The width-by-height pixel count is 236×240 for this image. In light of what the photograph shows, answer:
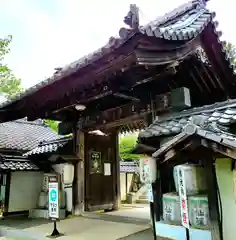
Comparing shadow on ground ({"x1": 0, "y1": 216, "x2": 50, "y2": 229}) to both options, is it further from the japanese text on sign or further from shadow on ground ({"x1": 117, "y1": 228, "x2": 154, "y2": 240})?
shadow on ground ({"x1": 117, "y1": 228, "x2": 154, "y2": 240})

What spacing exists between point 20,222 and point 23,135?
474cm

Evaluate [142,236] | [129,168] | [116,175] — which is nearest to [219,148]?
[142,236]

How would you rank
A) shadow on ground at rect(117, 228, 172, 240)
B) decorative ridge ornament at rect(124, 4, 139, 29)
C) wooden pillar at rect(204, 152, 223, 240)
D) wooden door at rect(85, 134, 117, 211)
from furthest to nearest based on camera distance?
1. wooden door at rect(85, 134, 117, 211)
2. shadow on ground at rect(117, 228, 172, 240)
3. decorative ridge ornament at rect(124, 4, 139, 29)
4. wooden pillar at rect(204, 152, 223, 240)

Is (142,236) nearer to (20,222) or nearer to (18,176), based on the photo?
(20,222)

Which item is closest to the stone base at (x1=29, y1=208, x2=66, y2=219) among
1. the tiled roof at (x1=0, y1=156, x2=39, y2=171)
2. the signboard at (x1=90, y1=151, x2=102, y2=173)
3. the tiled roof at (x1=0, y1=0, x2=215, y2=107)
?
the tiled roof at (x1=0, y1=156, x2=39, y2=171)

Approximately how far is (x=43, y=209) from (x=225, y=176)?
21.7ft

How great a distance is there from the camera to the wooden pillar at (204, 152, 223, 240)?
3.43 meters

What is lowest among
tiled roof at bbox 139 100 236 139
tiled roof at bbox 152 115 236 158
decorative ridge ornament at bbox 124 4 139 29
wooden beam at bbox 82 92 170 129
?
tiled roof at bbox 152 115 236 158

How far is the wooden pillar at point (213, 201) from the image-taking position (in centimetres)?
343

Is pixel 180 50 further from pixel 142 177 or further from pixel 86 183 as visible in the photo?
pixel 86 183

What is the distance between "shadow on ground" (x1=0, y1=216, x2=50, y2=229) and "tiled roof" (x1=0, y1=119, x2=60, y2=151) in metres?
2.64

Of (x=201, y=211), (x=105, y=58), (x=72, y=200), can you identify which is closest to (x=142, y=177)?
(x=201, y=211)

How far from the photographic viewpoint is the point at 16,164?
905 cm

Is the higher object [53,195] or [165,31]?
[165,31]
